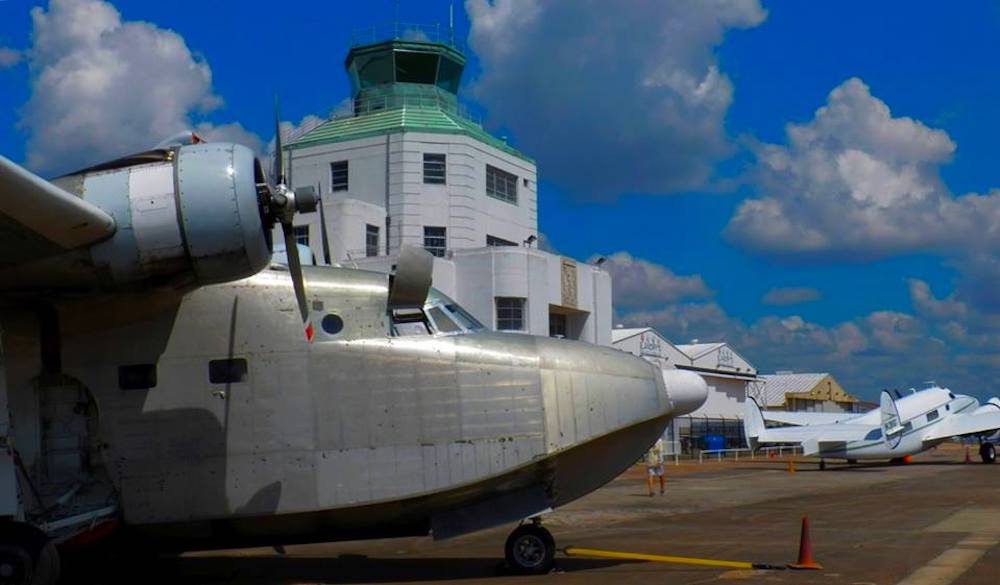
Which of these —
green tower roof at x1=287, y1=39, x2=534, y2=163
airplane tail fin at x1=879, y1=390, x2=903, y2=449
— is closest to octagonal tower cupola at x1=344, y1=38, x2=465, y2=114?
green tower roof at x1=287, y1=39, x2=534, y2=163

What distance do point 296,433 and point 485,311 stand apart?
30233 mm

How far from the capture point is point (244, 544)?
1166 centimetres

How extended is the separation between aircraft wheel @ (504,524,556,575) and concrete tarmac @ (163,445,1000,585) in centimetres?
17

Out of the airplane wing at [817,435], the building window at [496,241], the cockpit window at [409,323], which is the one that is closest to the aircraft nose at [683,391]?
the cockpit window at [409,323]

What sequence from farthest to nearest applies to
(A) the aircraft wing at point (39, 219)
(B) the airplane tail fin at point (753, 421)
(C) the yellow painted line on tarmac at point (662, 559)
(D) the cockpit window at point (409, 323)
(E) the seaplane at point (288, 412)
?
(B) the airplane tail fin at point (753, 421)
(C) the yellow painted line on tarmac at point (662, 559)
(D) the cockpit window at point (409, 323)
(E) the seaplane at point (288, 412)
(A) the aircraft wing at point (39, 219)

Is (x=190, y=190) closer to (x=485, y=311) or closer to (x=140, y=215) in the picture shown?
(x=140, y=215)

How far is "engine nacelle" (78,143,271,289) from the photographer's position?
943 cm

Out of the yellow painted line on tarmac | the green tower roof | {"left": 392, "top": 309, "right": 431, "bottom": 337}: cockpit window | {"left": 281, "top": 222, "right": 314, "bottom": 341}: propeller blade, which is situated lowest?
the yellow painted line on tarmac

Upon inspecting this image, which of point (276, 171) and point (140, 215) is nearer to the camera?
point (140, 215)

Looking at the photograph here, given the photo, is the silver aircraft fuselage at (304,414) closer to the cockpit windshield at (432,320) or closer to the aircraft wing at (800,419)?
the cockpit windshield at (432,320)

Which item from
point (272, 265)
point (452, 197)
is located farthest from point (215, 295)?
point (452, 197)

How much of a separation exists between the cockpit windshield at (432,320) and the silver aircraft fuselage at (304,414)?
116 mm

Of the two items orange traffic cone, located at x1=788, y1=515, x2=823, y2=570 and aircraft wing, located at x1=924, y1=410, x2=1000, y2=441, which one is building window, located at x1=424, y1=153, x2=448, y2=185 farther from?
orange traffic cone, located at x1=788, y1=515, x2=823, y2=570

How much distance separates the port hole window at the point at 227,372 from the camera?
36.9 feet
